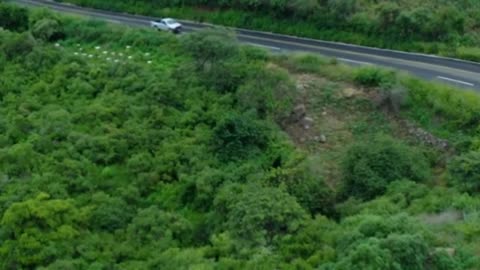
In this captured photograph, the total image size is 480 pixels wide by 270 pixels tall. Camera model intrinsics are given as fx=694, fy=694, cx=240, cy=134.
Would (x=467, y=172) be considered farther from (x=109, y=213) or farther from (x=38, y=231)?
(x=38, y=231)

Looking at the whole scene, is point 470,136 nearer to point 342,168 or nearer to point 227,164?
point 342,168

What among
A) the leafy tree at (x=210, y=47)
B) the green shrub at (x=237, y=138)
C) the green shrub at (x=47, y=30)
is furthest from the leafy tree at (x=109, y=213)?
the green shrub at (x=47, y=30)

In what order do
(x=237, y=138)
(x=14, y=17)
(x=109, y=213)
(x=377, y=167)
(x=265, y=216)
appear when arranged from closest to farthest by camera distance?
(x=265, y=216) → (x=109, y=213) → (x=377, y=167) → (x=237, y=138) → (x=14, y=17)

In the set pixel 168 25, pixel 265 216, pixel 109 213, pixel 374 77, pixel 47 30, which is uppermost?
pixel 168 25

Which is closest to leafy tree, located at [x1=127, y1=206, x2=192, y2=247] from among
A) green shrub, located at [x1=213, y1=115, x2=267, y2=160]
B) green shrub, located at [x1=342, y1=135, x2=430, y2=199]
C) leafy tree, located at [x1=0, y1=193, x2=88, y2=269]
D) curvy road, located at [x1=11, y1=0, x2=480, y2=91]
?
leafy tree, located at [x1=0, y1=193, x2=88, y2=269]

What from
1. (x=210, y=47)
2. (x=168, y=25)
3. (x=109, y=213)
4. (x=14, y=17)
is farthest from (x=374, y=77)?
(x=14, y=17)

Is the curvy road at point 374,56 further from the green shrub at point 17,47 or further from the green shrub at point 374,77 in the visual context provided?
the green shrub at point 17,47
